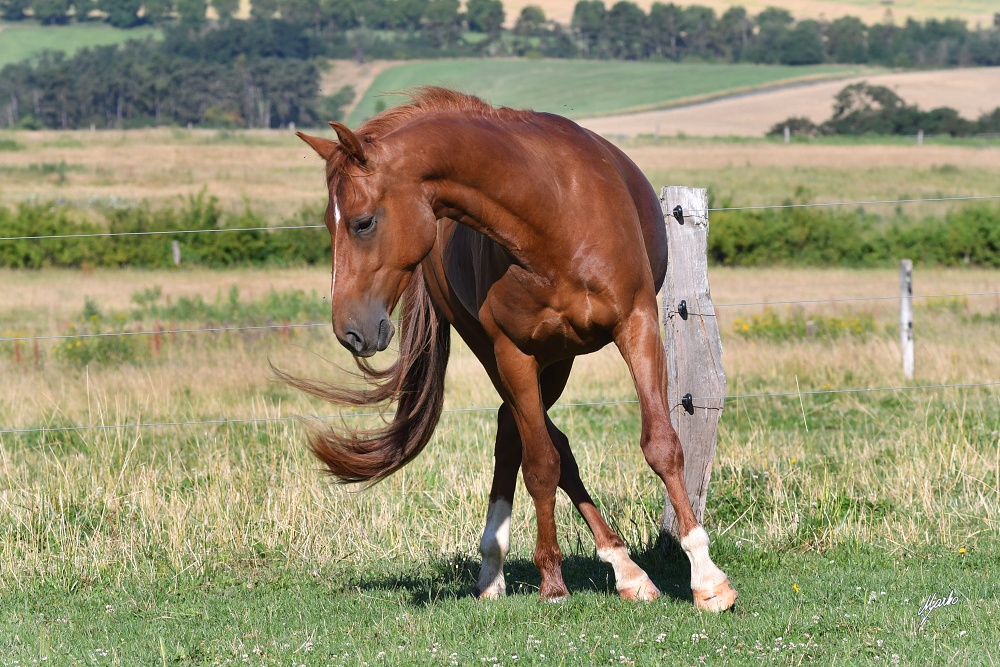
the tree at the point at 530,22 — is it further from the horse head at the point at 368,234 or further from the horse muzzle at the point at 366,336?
the horse muzzle at the point at 366,336

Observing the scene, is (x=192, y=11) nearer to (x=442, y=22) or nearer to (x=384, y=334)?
(x=442, y=22)

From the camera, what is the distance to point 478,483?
7031mm

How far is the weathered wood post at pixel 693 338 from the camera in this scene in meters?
5.75

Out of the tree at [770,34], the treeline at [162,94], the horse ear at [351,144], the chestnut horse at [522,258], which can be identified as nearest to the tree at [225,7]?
the treeline at [162,94]

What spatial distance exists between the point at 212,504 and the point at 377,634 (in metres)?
2.14

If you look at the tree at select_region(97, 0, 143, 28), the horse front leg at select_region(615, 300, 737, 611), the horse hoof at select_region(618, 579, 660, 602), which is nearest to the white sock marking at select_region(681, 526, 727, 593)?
the horse front leg at select_region(615, 300, 737, 611)

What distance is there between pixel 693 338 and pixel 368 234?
88.4 inches

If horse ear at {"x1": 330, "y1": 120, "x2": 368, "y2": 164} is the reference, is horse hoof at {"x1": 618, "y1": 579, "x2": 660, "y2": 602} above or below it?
below

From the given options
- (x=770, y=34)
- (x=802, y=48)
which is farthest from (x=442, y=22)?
(x=802, y=48)

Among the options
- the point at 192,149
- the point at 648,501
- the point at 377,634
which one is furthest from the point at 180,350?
the point at 192,149

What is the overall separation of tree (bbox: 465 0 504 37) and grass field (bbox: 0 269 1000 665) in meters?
137

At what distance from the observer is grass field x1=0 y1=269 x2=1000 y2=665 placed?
4477 mm

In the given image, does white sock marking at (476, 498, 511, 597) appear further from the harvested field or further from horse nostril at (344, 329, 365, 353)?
the harvested field

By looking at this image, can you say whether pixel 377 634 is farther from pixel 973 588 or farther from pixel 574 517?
pixel 973 588
